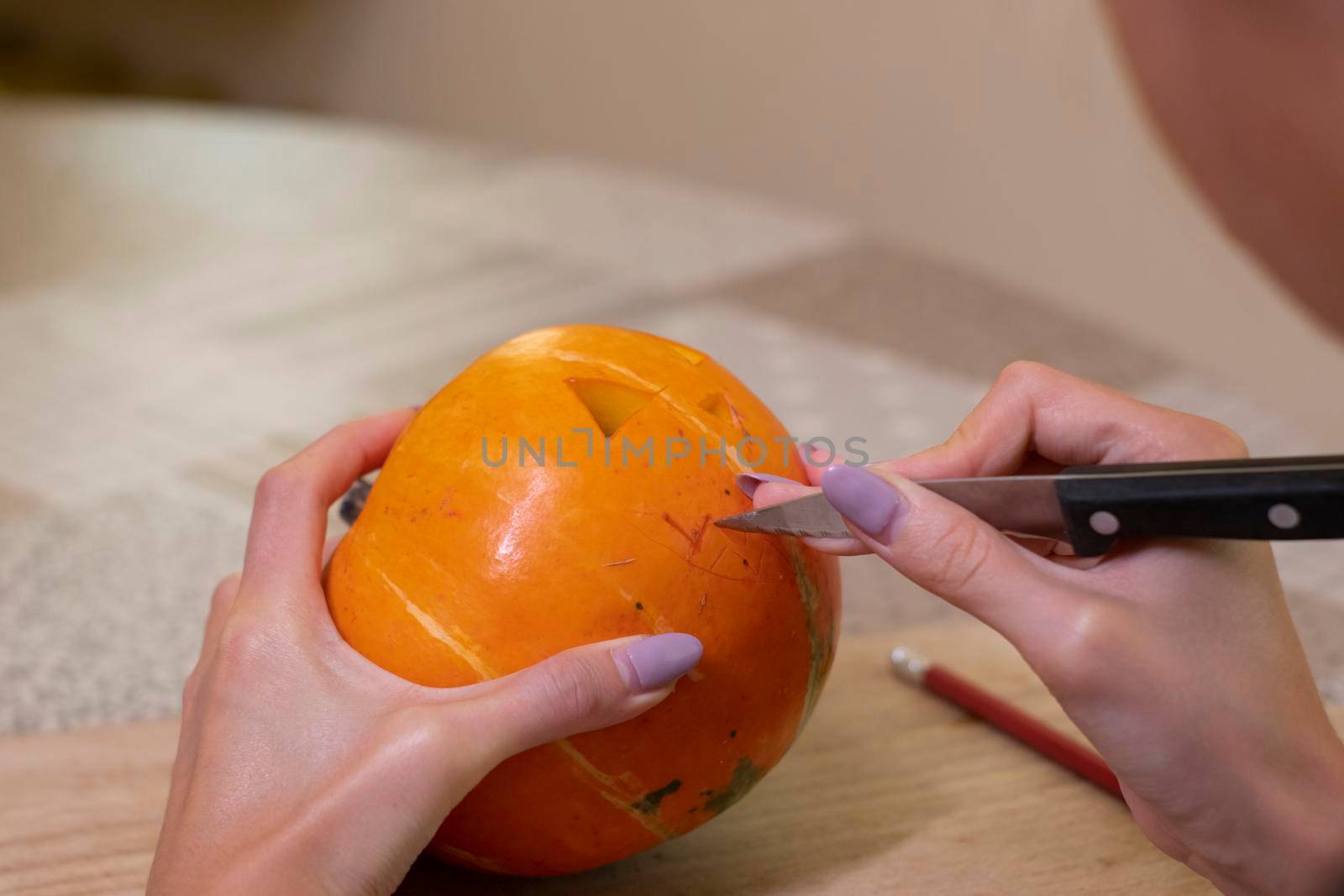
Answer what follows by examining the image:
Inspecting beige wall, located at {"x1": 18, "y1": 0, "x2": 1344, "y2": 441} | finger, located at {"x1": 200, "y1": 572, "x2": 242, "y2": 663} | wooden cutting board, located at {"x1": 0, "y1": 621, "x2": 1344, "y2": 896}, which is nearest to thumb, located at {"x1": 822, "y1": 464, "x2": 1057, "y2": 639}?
wooden cutting board, located at {"x1": 0, "y1": 621, "x2": 1344, "y2": 896}

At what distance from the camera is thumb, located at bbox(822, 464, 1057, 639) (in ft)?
2.57

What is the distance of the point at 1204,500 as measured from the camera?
0.74 m

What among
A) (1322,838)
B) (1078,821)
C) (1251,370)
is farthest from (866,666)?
(1251,370)

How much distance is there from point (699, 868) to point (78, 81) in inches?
236

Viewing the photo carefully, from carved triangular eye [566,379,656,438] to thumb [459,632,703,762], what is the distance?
0.20m

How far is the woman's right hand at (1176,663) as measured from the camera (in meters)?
0.78

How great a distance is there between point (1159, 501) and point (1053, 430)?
190 mm

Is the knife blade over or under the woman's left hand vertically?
over

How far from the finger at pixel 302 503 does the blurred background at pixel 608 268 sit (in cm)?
46

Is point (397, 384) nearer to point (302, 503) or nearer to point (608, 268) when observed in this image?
point (608, 268)

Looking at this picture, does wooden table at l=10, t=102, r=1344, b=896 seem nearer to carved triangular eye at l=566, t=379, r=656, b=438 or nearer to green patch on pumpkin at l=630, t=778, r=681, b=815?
green patch on pumpkin at l=630, t=778, r=681, b=815

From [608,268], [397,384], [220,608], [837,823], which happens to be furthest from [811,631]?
[608,268]
